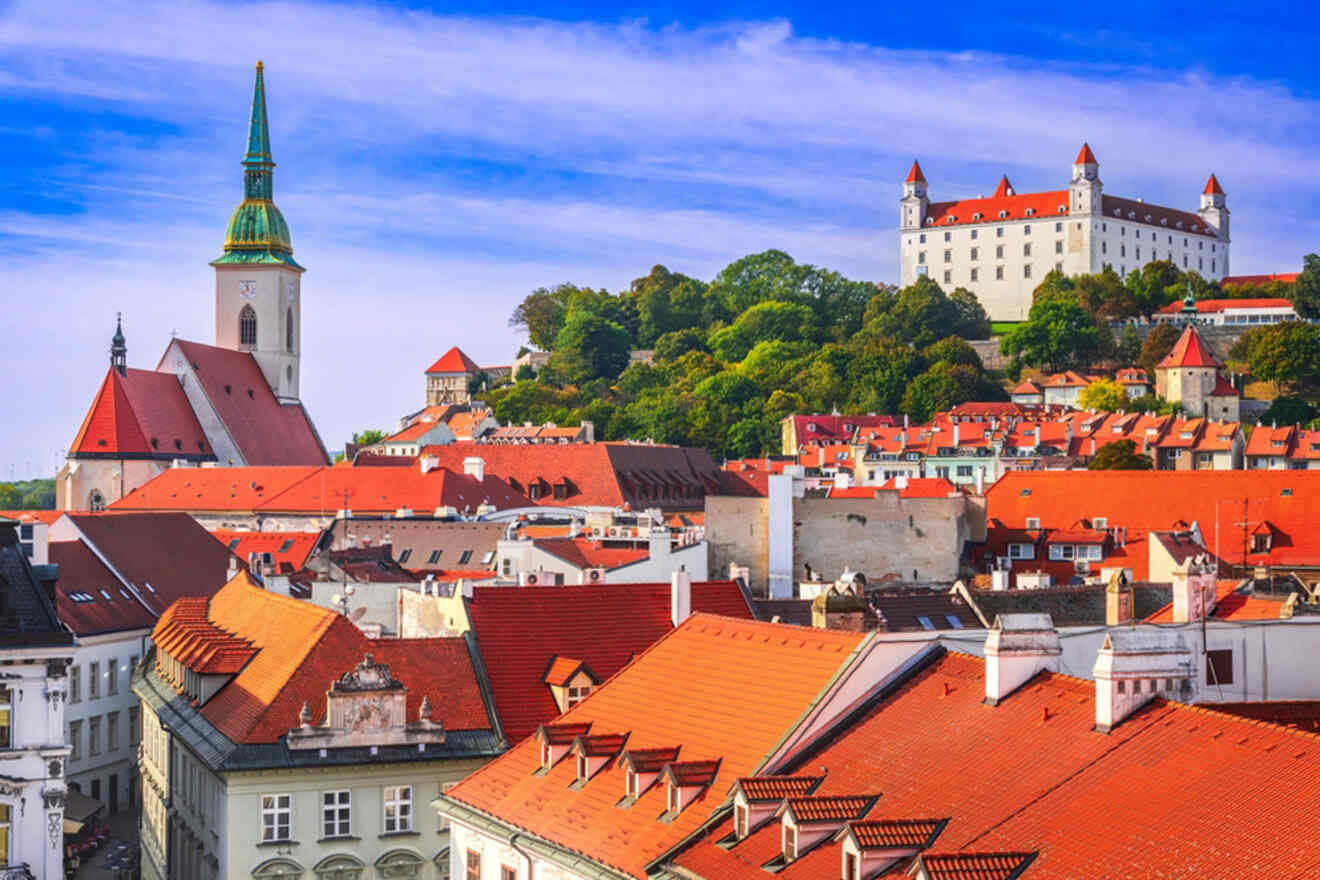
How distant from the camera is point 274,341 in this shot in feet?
395

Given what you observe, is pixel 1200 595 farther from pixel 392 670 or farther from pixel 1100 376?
pixel 1100 376

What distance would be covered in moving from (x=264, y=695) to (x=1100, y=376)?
13447 cm

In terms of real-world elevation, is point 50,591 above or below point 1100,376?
below

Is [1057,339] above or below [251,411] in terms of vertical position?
above

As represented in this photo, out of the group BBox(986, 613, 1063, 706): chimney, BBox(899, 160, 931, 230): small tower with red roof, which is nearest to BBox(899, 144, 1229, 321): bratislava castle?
BBox(899, 160, 931, 230): small tower with red roof

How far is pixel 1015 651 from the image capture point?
67.3 feet

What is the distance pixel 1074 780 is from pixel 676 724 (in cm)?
724

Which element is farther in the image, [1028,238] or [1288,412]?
[1028,238]

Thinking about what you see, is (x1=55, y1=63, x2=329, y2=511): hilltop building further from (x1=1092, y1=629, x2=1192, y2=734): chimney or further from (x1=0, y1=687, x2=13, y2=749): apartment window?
(x1=1092, y1=629, x2=1192, y2=734): chimney

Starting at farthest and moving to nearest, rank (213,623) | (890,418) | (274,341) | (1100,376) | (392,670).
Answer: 1. (1100,376)
2. (890,418)
3. (274,341)
4. (213,623)
5. (392,670)

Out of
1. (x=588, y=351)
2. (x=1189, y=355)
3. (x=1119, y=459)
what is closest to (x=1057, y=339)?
(x=1189, y=355)

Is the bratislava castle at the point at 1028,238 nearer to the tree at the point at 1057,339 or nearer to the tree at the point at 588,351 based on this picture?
the tree at the point at 1057,339

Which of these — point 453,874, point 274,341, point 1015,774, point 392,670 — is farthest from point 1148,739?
point 274,341

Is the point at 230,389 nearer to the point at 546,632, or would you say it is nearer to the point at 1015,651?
the point at 546,632
